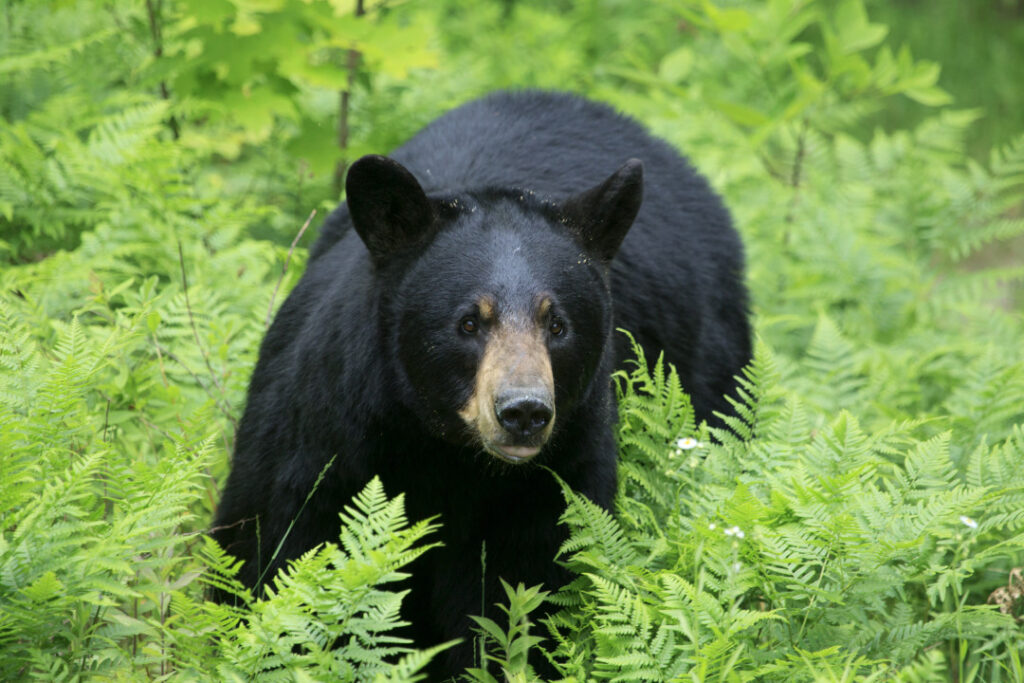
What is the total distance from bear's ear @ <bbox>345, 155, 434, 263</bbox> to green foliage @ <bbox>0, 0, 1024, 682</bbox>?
0.89m

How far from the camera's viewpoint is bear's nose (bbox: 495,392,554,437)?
3.09 metres

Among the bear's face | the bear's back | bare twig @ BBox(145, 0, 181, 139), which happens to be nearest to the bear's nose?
the bear's face

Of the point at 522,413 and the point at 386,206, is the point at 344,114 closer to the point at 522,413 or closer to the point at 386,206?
the point at 386,206

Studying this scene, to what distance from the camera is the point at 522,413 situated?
3104 mm

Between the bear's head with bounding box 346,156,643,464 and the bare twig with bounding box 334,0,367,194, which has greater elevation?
the bear's head with bounding box 346,156,643,464

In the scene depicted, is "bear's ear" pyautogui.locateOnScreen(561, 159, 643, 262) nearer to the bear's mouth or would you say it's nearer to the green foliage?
the green foliage

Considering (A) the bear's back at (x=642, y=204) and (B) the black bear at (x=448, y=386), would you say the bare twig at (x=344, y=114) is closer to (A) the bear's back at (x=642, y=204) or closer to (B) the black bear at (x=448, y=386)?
(A) the bear's back at (x=642, y=204)

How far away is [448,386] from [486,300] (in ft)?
0.97

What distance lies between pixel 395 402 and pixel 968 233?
202 inches

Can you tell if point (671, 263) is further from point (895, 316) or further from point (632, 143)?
point (895, 316)

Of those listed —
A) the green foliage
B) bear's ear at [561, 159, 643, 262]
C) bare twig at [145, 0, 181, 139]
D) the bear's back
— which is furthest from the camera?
bare twig at [145, 0, 181, 139]

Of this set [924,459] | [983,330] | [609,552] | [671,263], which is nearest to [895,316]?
[983,330]

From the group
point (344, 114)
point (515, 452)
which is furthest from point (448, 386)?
point (344, 114)

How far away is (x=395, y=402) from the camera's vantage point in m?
3.51
